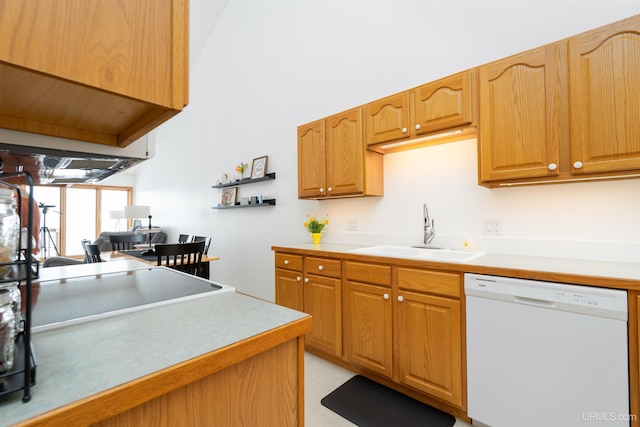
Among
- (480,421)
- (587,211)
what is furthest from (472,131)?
(480,421)

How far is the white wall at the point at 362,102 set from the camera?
181 cm

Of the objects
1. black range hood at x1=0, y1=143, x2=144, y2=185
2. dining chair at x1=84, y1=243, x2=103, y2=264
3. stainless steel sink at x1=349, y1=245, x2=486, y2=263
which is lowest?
dining chair at x1=84, y1=243, x2=103, y2=264

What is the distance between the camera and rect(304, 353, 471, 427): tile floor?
170 centimetres

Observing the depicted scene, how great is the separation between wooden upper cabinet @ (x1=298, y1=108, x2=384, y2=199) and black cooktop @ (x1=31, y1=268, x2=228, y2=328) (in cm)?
157

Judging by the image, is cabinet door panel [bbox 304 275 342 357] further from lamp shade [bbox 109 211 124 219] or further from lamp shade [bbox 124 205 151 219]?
lamp shade [bbox 109 211 124 219]

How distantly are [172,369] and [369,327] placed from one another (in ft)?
5.62

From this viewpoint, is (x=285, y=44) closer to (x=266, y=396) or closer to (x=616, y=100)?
(x=616, y=100)

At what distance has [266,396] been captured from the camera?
28.4 inches

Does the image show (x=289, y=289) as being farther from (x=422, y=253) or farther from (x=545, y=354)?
(x=545, y=354)

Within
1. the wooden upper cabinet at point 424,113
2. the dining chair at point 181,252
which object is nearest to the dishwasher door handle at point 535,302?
the wooden upper cabinet at point 424,113

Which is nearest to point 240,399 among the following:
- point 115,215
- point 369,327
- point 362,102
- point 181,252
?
point 369,327

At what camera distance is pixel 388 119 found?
87.6 inches

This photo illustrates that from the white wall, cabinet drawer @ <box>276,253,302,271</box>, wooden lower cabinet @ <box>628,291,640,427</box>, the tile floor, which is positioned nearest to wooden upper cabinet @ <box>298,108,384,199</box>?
the white wall

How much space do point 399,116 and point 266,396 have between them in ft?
6.62
